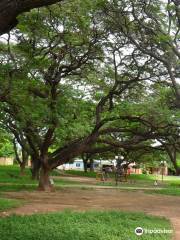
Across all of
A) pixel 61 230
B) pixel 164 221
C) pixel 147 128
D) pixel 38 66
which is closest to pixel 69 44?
pixel 38 66

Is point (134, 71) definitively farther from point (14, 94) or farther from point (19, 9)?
point (19, 9)

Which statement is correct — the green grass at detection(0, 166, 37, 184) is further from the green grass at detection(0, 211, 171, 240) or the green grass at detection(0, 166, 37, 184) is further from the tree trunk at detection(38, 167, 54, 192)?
the green grass at detection(0, 211, 171, 240)

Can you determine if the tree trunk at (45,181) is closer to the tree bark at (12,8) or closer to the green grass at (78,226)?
the green grass at (78,226)

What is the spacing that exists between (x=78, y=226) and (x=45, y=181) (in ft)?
42.0

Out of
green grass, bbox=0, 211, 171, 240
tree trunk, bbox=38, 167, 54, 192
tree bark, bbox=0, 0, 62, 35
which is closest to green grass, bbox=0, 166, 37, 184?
tree trunk, bbox=38, 167, 54, 192

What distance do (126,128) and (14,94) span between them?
763 cm

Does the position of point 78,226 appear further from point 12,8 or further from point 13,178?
point 13,178

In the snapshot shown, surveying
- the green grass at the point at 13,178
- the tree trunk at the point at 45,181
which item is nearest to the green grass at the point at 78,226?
the tree trunk at the point at 45,181

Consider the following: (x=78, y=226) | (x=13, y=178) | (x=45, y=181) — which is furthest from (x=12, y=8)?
(x=13, y=178)

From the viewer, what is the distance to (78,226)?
32.8 feet

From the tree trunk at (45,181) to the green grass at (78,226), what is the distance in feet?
33.4

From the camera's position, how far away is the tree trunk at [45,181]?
22.3 metres

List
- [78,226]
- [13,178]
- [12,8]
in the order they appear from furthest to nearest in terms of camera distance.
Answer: [13,178] < [78,226] < [12,8]

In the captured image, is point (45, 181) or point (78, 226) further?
point (45, 181)
